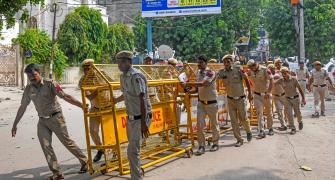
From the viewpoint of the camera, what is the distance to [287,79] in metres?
10.9

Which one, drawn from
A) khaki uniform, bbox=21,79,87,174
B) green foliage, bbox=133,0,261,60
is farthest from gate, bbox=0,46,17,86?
khaki uniform, bbox=21,79,87,174

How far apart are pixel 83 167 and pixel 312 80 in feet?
30.3

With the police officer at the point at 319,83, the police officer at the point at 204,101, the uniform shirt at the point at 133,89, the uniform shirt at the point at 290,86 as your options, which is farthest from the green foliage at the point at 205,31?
the uniform shirt at the point at 133,89

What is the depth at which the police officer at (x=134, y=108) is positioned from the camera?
553 cm

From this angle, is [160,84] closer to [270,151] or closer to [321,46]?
[270,151]

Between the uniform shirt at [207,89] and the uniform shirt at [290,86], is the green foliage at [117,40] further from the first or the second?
the uniform shirt at [207,89]

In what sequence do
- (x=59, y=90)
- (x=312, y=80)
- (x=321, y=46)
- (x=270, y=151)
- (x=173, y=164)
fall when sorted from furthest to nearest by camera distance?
1. (x=321, y=46)
2. (x=312, y=80)
3. (x=270, y=151)
4. (x=173, y=164)
5. (x=59, y=90)

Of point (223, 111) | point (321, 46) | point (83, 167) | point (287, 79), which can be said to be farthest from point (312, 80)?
point (321, 46)

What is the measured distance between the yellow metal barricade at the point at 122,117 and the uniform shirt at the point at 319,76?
673 cm

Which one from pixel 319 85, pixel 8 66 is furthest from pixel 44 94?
pixel 8 66

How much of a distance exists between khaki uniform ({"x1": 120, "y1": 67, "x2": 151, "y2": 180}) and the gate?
22.7 metres

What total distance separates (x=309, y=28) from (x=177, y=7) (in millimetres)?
12756

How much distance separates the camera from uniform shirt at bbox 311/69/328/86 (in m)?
13.5

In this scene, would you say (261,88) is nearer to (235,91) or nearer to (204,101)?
(235,91)
